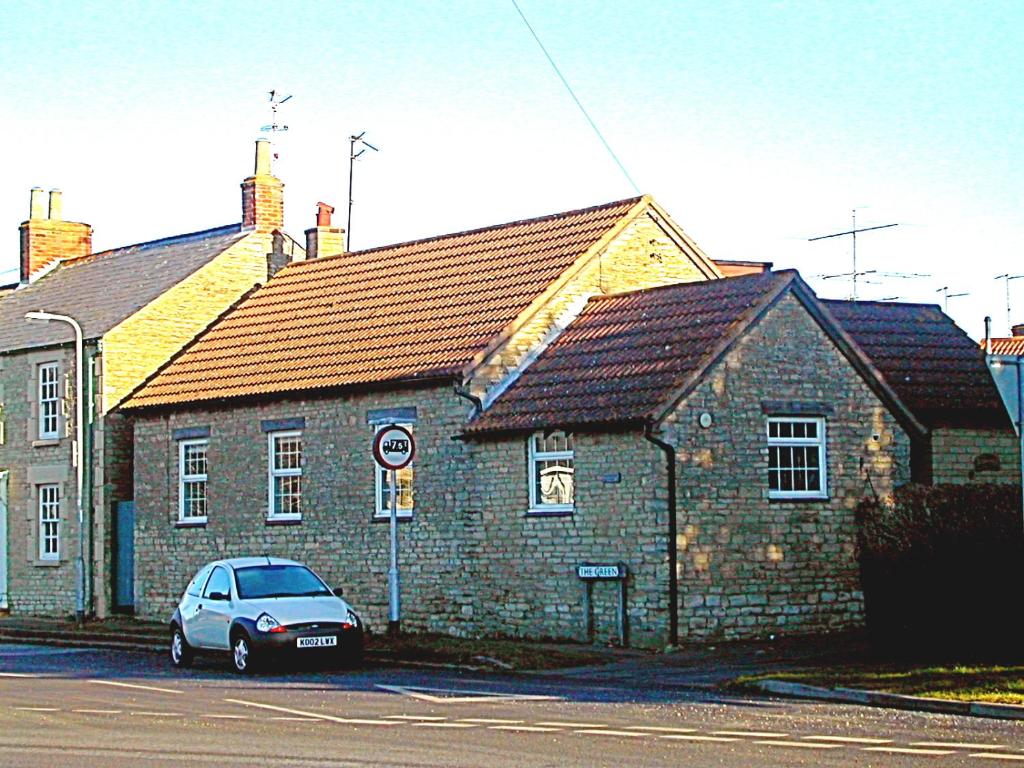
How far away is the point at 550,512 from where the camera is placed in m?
27.0

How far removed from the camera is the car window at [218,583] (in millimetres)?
23969

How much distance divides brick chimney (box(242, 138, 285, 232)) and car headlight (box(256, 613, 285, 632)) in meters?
18.0

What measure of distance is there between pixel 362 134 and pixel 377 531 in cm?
2707

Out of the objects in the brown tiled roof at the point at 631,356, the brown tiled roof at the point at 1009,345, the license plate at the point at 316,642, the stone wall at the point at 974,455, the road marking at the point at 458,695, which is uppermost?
the brown tiled roof at the point at 1009,345

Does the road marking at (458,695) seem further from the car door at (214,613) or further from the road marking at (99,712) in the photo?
the car door at (214,613)

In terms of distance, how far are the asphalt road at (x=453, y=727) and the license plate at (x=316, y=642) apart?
0.71 m

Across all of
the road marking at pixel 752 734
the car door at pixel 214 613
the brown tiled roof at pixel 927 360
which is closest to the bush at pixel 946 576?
the road marking at pixel 752 734

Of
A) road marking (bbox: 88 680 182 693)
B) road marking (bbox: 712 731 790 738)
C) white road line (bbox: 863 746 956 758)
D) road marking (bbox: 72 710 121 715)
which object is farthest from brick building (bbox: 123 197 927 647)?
white road line (bbox: 863 746 956 758)

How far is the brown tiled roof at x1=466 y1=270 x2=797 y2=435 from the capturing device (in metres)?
25.9

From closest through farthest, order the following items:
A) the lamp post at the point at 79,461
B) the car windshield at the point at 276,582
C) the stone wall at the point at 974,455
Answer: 1. the car windshield at the point at 276,582
2. the stone wall at the point at 974,455
3. the lamp post at the point at 79,461

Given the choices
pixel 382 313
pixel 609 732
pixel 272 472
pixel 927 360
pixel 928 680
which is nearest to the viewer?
pixel 609 732

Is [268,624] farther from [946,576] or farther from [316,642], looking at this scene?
[946,576]

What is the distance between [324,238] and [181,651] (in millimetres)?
16332

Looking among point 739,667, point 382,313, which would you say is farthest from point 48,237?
point 739,667
